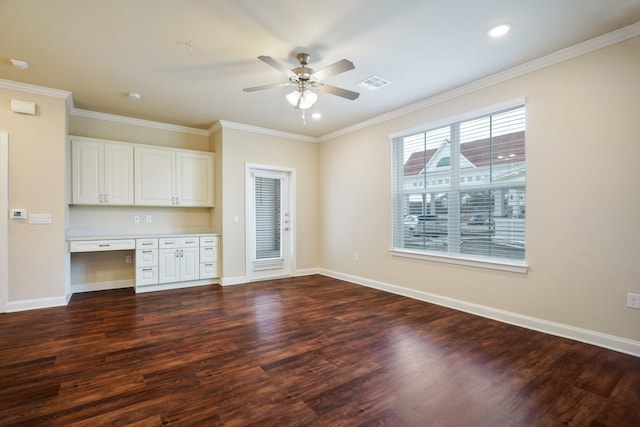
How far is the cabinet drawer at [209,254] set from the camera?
5.22 m

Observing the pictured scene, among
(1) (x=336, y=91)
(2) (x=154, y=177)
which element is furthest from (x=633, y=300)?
(2) (x=154, y=177)

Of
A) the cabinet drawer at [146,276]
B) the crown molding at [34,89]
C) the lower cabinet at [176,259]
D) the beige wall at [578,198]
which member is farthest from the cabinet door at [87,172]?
the beige wall at [578,198]

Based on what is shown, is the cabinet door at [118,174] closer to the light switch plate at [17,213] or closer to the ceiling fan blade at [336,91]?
the light switch plate at [17,213]

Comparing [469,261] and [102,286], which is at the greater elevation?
[469,261]

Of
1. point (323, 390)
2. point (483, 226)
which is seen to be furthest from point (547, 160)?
point (323, 390)

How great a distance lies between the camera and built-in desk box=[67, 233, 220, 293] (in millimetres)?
4508

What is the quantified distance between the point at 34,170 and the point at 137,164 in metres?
1.28

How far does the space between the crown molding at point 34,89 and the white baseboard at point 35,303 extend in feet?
8.54

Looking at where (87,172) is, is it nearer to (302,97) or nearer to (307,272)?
(302,97)

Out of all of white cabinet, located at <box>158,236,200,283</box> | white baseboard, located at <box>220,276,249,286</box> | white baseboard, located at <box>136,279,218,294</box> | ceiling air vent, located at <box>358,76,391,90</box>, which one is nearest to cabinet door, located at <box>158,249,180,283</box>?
white cabinet, located at <box>158,236,200,283</box>

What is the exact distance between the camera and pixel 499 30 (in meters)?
2.68

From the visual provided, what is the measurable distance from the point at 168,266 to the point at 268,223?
1.87m

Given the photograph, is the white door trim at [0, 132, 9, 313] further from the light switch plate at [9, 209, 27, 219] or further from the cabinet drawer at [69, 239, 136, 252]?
the cabinet drawer at [69, 239, 136, 252]

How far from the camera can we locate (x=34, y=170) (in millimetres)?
3861
